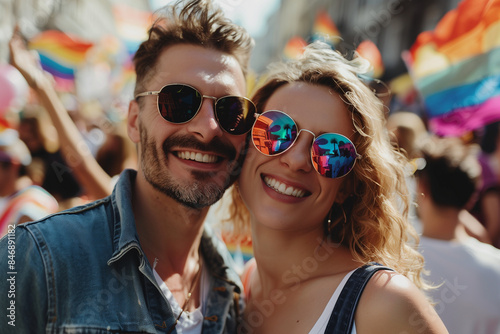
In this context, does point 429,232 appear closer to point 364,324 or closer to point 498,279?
point 498,279

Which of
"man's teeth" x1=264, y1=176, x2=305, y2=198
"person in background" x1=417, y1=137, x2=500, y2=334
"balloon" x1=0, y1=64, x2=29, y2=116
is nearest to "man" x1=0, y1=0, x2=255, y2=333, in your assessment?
"man's teeth" x1=264, y1=176, x2=305, y2=198

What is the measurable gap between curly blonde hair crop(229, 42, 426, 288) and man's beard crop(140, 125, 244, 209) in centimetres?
48

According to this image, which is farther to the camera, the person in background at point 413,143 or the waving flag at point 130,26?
the waving flag at point 130,26

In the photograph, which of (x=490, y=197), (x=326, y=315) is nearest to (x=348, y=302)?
(x=326, y=315)

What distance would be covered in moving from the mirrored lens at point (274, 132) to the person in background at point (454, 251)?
1.07 m

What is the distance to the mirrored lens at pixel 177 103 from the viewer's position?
202cm

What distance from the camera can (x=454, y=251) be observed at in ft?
9.06

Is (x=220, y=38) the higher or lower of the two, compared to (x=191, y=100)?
higher

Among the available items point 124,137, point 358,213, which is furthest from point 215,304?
point 124,137

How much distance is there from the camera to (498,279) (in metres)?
2.59

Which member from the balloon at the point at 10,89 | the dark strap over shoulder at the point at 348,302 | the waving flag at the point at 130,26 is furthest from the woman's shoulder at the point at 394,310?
the waving flag at the point at 130,26

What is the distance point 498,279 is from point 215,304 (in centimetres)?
175

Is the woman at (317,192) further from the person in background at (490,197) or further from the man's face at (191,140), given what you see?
the person in background at (490,197)

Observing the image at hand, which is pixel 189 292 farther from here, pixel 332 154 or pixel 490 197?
pixel 490 197
